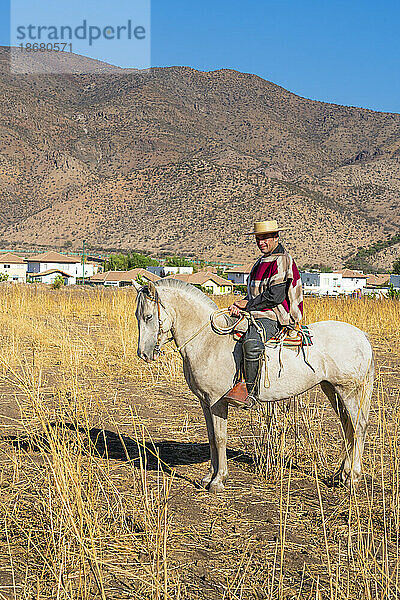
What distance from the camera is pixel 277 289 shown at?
16.5 ft

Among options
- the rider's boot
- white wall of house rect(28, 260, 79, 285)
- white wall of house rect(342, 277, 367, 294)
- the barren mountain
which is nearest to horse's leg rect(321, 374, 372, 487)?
the rider's boot

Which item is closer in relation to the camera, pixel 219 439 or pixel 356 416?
pixel 219 439

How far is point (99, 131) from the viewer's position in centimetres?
13512

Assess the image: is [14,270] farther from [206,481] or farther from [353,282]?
[206,481]

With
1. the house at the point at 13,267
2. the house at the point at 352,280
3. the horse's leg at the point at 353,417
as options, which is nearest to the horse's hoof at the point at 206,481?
the horse's leg at the point at 353,417

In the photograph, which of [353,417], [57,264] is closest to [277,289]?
[353,417]

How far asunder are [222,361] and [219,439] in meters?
0.66

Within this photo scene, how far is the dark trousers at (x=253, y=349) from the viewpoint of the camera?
16.2 feet

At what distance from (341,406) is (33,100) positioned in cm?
14166

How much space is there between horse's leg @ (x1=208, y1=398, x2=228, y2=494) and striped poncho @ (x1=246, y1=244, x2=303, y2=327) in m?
0.82

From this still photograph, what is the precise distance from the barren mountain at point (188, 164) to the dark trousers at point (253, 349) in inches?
2783

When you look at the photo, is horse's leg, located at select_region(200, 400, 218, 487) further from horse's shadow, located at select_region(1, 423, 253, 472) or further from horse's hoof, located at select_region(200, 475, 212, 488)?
horse's shadow, located at select_region(1, 423, 253, 472)

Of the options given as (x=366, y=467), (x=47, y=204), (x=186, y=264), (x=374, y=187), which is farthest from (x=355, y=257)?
(x=366, y=467)

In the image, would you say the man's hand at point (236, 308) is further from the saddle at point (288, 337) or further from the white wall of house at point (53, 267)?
the white wall of house at point (53, 267)
